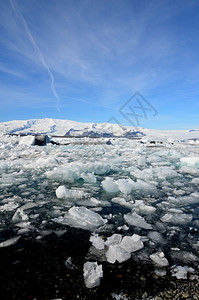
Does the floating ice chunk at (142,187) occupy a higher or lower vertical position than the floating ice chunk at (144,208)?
higher

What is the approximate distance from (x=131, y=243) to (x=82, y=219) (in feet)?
2.00

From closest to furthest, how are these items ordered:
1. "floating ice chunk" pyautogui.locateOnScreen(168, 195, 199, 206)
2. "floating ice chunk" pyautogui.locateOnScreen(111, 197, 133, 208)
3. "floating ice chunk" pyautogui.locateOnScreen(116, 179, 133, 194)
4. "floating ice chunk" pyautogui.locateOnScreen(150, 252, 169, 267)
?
1. "floating ice chunk" pyautogui.locateOnScreen(150, 252, 169, 267)
2. "floating ice chunk" pyautogui.locateOnScreen(111, 197, 133, 208)
3. "floating ice chunk" pyautogui.locateOnScreen(168, 195, 199, 206)
4. "floating ice chunk" pyautogui.locateOnScreen(116, 179, 133, 194)

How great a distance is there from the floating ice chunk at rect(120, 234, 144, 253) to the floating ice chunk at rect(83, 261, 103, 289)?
33cm

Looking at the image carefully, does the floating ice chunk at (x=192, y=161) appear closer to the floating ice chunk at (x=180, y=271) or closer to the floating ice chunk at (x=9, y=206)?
the floating ice chunk at (x=180, y=271)

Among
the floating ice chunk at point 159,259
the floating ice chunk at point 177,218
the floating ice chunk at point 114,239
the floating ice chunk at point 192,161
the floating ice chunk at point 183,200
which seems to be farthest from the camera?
the floating ice chunk at point 192,161

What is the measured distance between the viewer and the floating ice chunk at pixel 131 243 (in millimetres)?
1450

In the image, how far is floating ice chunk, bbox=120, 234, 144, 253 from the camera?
1450 millimetres

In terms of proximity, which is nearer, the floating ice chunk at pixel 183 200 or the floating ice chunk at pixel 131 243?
the floating ice chunk at pixel 131 243

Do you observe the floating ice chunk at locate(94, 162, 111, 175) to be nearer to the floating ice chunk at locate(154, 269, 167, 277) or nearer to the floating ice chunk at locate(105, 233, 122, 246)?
the floating ice chunk at locate(105, 233, 122, 246)

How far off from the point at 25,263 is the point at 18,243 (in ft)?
0.97

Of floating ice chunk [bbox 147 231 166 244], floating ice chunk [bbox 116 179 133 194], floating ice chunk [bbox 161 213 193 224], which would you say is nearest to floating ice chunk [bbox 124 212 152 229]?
floating ice chunk [bbox 147 231 166 244]

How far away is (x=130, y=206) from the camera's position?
2.35m

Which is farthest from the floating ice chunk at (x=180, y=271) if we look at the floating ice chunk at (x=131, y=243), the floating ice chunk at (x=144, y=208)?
the floating ice chunk at (x=144, y=208)

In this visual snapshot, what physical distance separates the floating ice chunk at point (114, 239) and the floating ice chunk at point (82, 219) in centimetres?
26
